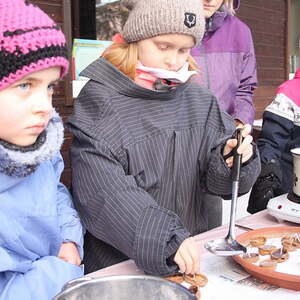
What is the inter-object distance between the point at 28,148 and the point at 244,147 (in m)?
0.62

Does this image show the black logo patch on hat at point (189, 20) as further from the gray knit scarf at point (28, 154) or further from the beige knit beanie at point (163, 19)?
the gray knit scarf at point (28, 154)

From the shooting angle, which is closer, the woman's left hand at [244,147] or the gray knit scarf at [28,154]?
the gray knit scarf at [28,154]

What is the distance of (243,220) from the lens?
1.54m

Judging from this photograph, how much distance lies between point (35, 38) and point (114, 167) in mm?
422

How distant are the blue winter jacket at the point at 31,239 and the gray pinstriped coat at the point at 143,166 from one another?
126 mm

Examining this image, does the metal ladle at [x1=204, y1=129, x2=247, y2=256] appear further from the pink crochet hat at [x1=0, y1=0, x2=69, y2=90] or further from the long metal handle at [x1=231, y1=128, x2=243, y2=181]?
the pink crochet hat at [x1=0, y1=0, x2=69, y2=90]

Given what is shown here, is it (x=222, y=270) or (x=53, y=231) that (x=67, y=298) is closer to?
(x=53, y=231)

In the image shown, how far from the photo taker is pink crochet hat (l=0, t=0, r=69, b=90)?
93 cm

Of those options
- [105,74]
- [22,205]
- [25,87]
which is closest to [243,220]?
[105,74]

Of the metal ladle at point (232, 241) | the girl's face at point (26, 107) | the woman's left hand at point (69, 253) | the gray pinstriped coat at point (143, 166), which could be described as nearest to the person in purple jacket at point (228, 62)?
the gray pinstriped coat at point (143, 166)

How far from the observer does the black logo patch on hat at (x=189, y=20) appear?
4.40 ft

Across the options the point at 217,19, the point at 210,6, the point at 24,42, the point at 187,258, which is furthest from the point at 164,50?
the point at 217,19

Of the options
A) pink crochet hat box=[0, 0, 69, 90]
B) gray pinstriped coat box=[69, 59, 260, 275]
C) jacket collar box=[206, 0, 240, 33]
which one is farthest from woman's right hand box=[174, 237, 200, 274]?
jacket collar box=[206, 0, 240, 33]

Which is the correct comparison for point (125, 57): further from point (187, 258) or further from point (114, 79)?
point (187, 258)
